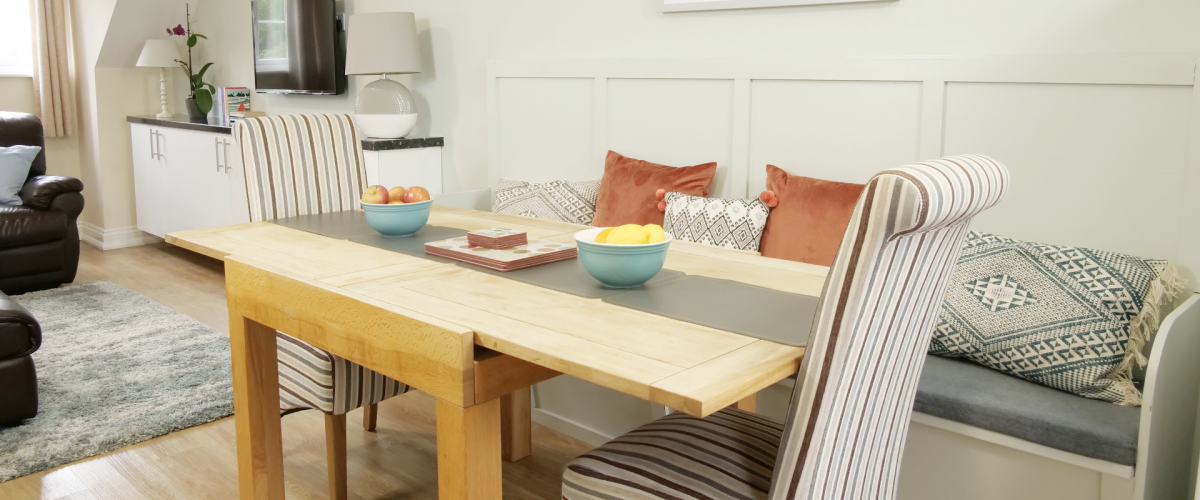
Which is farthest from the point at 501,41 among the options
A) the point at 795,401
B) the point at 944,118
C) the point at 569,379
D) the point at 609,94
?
the point at 795,401

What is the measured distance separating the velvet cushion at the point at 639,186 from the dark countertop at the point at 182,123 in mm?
2504

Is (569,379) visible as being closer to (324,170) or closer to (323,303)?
(324,170)

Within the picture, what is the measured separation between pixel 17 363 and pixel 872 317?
2.64m

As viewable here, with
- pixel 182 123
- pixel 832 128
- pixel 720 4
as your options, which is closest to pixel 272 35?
pixel 182 123

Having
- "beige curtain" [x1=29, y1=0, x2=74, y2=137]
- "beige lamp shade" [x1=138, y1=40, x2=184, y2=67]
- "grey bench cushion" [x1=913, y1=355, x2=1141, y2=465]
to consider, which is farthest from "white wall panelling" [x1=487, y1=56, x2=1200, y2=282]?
"beige curtain" [x1=29, y1=0, x2=74, y2=137]

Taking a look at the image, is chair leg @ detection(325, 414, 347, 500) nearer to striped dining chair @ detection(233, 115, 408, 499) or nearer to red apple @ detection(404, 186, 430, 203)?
striped dining chair @ detection(233, 115, 408, 499)

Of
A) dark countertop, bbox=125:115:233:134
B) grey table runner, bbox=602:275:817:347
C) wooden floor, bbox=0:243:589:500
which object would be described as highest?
dark countertop, bbox=125:115:233:134

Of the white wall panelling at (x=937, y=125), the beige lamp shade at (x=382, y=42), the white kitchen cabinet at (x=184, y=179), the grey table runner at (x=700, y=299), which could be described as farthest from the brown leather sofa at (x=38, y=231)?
the grey table runner at (x=700, y=299)

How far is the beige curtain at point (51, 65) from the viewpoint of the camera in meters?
5.46

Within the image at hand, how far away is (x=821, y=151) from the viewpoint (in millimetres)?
2564

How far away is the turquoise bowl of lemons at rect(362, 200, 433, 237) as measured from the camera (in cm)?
207

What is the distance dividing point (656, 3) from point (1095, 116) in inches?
55.9

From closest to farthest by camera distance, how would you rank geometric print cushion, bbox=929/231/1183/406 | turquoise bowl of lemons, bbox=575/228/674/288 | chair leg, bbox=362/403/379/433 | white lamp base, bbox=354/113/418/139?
turquoise bowl of lemons, bbox=575/228/674/288
geometric print cushion, bbox=929/231/1183/406
chair leg, bbox=362/403/379/433
white lamp base, bbox=354/113/418/139

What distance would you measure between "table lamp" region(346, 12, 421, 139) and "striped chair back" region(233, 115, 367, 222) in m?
0.95
